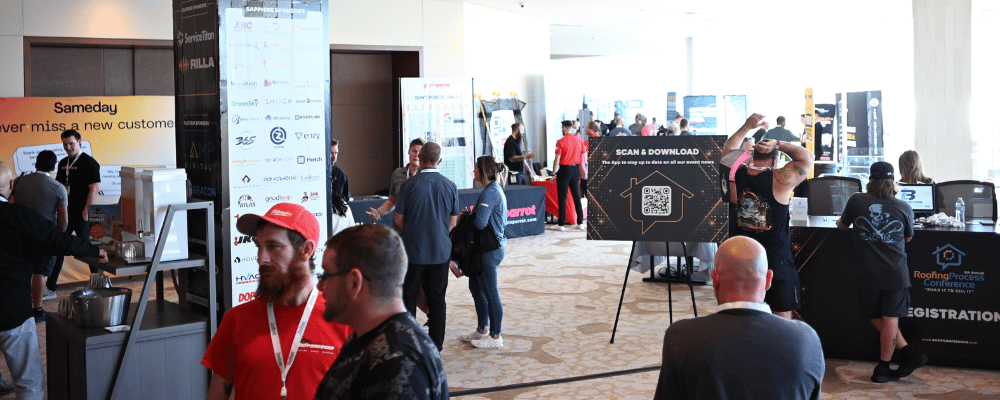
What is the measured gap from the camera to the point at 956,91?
8.52 m

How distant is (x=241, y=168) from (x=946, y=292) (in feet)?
14.2

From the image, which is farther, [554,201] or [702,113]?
[702,113]

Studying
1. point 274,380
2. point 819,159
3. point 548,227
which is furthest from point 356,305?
A: point 819,159

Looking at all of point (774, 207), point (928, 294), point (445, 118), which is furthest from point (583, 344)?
point (445, 118)

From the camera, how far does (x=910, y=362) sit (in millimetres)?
5129

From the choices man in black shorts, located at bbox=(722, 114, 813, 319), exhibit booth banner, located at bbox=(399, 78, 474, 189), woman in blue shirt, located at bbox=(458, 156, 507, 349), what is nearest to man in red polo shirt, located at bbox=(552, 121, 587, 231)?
exhibit booth banner, located at bbox=(399, 78, 474, 189)

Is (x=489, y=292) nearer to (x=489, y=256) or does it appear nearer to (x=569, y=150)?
(x=489, y=256)

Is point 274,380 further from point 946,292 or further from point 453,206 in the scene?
point 946,292

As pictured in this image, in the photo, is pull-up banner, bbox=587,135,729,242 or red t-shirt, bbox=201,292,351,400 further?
pull-up banner, bbox=587,135,729,242

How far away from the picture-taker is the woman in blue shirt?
5707mm

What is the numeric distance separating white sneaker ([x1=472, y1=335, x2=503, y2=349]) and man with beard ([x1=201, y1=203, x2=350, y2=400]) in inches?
144

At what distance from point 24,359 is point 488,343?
2.87 m

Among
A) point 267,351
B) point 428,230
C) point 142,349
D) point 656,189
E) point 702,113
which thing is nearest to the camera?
point 267,351

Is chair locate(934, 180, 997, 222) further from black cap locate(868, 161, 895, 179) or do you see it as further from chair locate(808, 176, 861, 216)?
black cap locate(868, 161, 895, 179)
